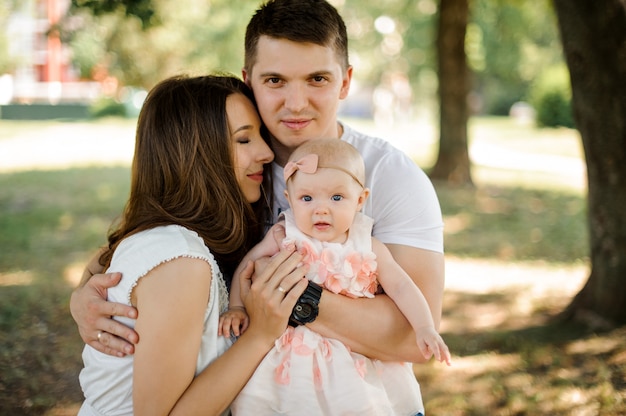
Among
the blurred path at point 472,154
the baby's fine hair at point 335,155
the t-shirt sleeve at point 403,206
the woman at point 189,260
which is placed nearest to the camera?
the woman at point 189,260

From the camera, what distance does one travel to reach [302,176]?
106 inches

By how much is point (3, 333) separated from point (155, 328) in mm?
3728

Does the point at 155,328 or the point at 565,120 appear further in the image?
the point at 565,120

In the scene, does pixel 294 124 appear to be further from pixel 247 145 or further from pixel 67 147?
pixel 67 147

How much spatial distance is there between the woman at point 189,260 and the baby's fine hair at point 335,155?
221 mm

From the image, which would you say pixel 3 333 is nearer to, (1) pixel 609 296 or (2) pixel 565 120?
(1) pixel 609 296

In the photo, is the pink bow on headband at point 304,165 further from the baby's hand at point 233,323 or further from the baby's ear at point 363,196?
the baby's hand at point 233,323

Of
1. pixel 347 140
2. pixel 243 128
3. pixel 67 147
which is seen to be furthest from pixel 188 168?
pixel 67 147

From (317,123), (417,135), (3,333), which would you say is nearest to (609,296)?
(317,123)

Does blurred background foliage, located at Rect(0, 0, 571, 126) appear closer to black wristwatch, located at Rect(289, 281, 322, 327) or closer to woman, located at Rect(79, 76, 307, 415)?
woman, located at Rect(79, 76, 307, 415)

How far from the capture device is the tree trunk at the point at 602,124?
5.34m

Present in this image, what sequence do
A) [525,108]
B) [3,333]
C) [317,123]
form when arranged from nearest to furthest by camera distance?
[317,123] < [3,333] < [525,108]

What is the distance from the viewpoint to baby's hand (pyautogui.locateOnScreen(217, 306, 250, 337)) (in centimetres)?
258

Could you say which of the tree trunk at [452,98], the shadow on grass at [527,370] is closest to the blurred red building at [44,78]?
the tree trunk at [452,98]
